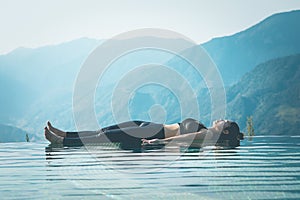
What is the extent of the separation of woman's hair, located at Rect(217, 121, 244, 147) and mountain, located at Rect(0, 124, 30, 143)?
5687 inches

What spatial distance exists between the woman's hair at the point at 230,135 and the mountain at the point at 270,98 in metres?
105

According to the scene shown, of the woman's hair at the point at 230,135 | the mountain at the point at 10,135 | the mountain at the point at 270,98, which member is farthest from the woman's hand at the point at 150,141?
the mountain at the point at 10,135

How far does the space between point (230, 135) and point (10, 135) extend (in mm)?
149392

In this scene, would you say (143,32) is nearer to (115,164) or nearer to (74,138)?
(74,138)

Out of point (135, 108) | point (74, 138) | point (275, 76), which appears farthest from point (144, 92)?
point (74, 138)

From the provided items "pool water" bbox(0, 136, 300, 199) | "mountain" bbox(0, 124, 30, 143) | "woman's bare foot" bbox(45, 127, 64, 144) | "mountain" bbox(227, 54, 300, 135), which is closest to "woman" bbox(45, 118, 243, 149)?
"woman's bare foot" bbox(45, 127, 64, 144)

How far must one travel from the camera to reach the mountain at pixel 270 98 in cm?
12594

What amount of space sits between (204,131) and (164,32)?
3.07 meters

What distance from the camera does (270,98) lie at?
146 metres

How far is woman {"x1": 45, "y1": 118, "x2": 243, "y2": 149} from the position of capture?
1350 cm

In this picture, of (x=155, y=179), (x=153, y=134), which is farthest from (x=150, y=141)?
(x=155, y=179)

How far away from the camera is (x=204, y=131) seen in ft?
44.4

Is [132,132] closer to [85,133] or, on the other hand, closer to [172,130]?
[172,130]

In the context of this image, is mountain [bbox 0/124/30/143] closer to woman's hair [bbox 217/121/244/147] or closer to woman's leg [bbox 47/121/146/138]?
woman's leg [bbox 47/121/146/138]
